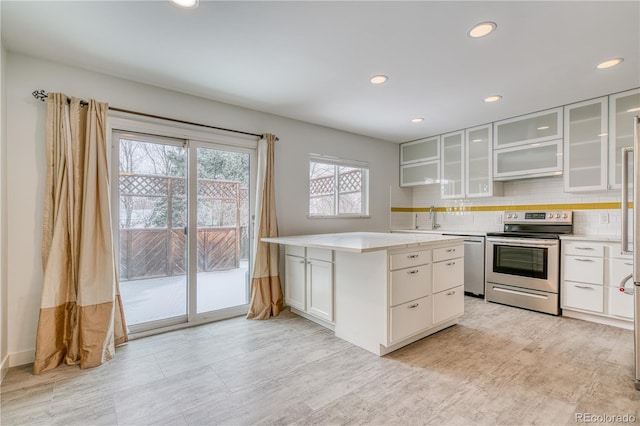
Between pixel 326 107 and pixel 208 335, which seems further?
pixel 326 107

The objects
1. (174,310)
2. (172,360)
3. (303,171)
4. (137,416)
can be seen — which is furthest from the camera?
(303,171)

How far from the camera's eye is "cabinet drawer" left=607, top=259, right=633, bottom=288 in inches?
116

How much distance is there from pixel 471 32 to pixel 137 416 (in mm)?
3234

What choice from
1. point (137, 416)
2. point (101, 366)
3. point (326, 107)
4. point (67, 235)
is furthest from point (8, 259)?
point (326, 107)

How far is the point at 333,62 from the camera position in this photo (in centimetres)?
245

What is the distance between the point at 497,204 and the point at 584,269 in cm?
140

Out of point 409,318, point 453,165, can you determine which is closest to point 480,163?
point 453,165

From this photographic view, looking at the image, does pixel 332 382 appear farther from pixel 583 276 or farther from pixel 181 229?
pixel 583 276

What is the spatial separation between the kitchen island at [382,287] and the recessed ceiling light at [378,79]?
1.50m

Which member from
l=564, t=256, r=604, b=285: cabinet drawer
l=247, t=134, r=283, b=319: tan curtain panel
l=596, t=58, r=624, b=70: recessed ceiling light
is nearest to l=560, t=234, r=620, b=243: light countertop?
l=564, t=256, r=604, b=285: cabinet drawer

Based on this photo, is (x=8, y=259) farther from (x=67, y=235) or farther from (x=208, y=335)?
(x=208, y=335)

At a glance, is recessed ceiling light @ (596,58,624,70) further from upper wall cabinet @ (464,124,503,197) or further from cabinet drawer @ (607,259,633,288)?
cabinet drawer @ (607,259,633,288)

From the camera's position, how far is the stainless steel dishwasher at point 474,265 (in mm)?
4027

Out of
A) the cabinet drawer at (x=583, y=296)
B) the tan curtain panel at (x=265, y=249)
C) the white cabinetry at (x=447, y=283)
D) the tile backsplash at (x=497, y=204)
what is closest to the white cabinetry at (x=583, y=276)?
the cabinet drawer at (x=583, y=296)
